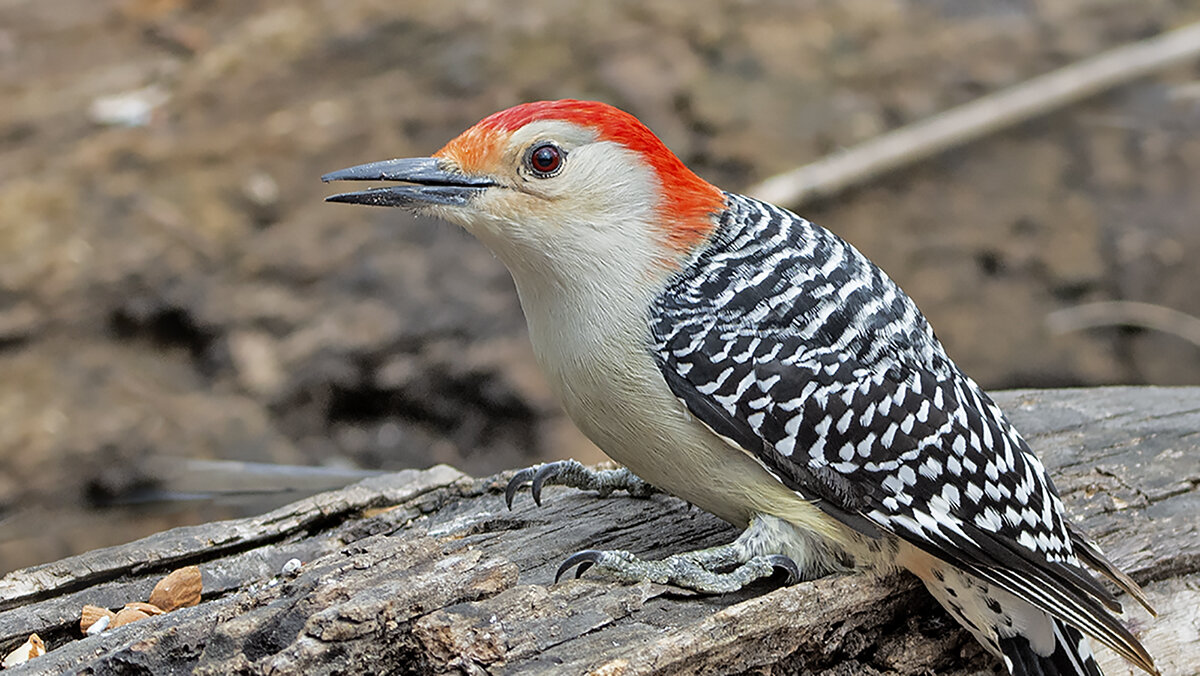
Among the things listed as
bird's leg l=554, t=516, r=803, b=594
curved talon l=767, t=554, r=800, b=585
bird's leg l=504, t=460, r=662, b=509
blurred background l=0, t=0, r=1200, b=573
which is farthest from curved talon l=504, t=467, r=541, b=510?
blurred background l=0, t=0, r=1200, b=573

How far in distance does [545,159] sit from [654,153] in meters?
0.35

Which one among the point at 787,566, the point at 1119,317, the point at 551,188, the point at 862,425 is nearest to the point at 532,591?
the point at 787,566

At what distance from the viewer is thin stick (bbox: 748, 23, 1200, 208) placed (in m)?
7.96

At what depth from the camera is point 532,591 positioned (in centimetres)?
282

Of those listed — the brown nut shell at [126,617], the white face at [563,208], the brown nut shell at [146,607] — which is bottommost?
the brown nut shell at [146,607]

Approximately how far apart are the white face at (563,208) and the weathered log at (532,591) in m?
0.88

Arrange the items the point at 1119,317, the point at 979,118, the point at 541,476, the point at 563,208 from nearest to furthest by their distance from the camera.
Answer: the point at 563,208
the point at 541,476
the point at 1119,317
the point at 979,118

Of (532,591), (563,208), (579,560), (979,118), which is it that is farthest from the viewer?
(979,118)

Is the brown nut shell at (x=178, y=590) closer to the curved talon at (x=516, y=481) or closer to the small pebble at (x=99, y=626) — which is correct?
the small pebble at (x=99, y=626)

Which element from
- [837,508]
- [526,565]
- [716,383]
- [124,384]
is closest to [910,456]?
[837,508]

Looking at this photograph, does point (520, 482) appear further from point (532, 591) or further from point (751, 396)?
point (751, 396)

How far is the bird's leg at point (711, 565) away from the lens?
2.98 m

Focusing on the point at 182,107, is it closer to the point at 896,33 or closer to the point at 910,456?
the point at 896,33

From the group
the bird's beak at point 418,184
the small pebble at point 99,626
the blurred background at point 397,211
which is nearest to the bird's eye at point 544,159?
the bird's beak at point 418,184
